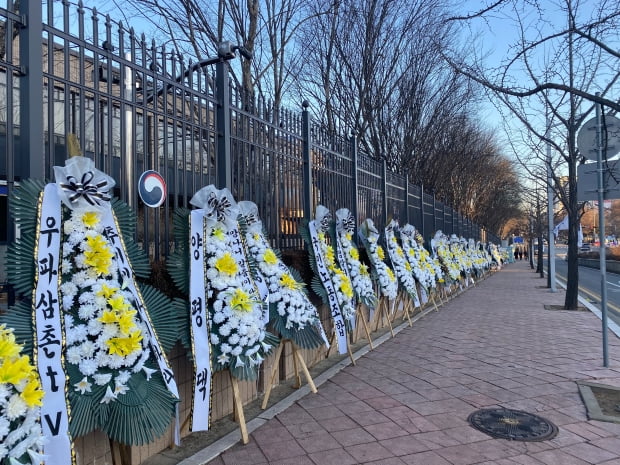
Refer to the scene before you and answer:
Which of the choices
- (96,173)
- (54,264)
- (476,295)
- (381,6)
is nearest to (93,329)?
(54,264)

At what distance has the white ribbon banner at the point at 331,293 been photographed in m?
5.63

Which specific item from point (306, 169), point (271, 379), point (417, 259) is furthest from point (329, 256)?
point (417, 259)

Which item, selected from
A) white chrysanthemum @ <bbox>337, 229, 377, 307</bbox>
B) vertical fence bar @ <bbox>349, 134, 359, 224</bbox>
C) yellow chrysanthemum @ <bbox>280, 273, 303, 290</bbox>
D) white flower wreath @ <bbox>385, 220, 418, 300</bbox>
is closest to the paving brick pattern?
white chrysanthemum @ <bbox>337, 229, 377, 307</bbox>

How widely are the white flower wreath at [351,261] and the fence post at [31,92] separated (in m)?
4.15

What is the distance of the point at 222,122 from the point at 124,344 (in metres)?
2.70

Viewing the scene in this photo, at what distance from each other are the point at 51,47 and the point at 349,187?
5.84m

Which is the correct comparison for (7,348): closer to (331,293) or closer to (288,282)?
(288,282)

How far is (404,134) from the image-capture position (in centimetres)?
1473

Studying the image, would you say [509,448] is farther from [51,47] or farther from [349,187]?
[349,187]

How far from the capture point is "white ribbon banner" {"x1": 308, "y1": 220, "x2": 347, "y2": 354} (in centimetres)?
563

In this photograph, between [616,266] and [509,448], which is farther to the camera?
[616,266]

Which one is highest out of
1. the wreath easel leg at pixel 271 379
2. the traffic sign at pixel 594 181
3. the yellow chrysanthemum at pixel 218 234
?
the traffic sign at pixel 594 181

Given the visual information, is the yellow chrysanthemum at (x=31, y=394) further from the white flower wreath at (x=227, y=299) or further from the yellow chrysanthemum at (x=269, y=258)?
the yellow chrysanthemum at (x=269, y=258)

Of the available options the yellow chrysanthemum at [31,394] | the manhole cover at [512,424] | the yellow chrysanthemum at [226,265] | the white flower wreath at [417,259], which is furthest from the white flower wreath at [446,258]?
the yellow chrysanthemum at [31,394]
